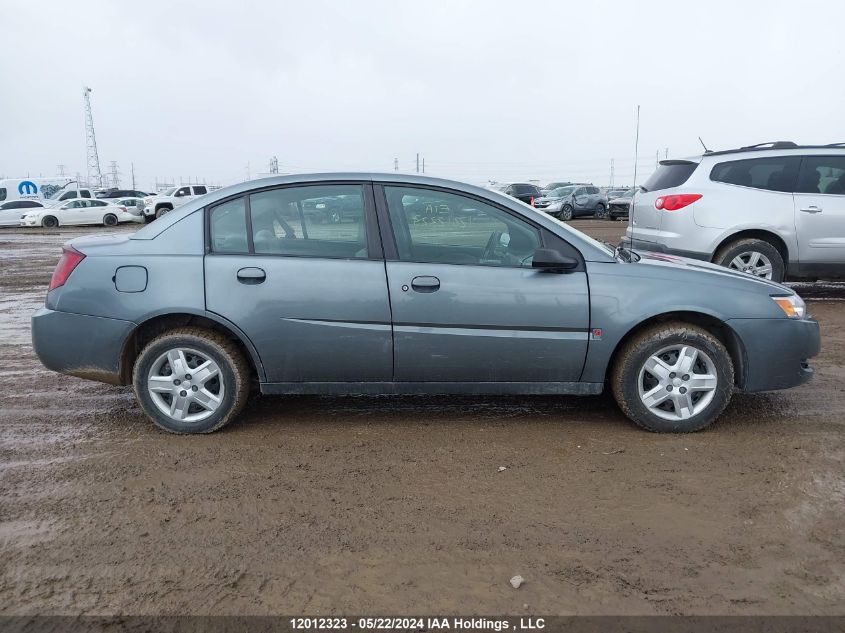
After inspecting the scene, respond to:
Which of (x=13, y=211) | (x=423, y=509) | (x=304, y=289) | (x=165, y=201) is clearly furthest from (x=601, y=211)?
(x=423, y=509)

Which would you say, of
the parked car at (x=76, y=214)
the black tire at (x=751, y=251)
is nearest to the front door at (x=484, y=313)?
the black tire at (x=751, y=251)

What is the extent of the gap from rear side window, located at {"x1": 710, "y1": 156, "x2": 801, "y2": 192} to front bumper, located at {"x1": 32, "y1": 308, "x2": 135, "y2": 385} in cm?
668

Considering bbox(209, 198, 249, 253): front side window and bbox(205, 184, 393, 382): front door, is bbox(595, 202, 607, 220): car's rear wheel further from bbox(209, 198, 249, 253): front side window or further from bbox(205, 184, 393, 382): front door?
bbox(209, 198, 249, 253): front side window

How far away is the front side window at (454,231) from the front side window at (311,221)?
24cm

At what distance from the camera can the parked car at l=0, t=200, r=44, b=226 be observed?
3008 centimetres

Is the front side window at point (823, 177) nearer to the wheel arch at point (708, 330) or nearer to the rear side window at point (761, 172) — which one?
the rear side window at point (761, 172)

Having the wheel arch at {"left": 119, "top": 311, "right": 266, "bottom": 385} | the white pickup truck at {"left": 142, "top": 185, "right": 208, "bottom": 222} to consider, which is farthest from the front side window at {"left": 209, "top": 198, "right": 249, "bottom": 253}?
the white pickup truck at {"left": 142, "top": 185, "right": 208, "bottom": 222}

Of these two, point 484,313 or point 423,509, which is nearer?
point 423,509

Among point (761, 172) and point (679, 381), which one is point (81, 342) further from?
point (761, 172)

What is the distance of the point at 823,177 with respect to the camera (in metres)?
8.00

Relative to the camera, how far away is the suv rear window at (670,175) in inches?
318


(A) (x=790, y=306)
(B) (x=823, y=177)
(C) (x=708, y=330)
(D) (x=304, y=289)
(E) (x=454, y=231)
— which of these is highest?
(B) (x=823, y=177)

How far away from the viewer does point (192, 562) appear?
2820 millimetres

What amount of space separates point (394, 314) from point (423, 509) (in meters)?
1.24
